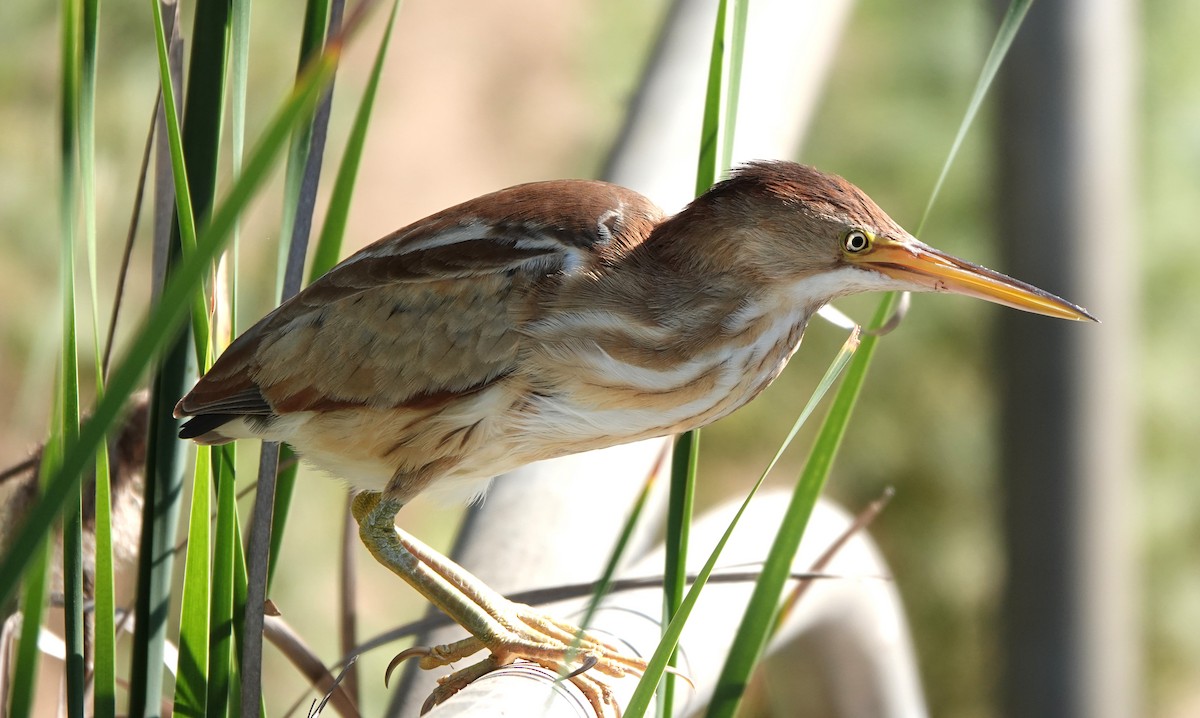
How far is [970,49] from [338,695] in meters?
3.36

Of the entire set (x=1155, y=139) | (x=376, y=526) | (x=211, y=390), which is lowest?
(x=376, y=526)

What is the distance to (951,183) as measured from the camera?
381cm

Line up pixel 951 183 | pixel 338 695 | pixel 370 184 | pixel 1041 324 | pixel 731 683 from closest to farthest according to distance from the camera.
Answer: pixel 731 683, pixel 338 695, pixel 1041 324, pixel 951 183, pixel 370 184

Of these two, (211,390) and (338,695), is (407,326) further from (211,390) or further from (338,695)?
(338,695)

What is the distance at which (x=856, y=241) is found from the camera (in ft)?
3.12

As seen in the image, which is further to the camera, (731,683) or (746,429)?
(746,429)

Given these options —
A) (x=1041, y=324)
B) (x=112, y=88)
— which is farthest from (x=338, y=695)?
(x=112, y=88)

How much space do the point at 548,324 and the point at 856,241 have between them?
0.80 feet

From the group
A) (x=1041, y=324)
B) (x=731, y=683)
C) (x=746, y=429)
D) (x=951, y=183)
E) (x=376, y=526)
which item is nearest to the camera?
(x=731, y=683)

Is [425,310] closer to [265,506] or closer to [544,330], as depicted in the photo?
[544,330]

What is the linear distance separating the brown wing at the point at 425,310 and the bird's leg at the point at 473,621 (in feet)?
0.44

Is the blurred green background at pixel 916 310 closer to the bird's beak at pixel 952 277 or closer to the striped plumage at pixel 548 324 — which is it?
the striped plumage at pixel 548 324

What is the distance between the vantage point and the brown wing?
101 centimetres

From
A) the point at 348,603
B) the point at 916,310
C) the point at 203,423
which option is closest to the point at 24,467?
the point at 203,423
